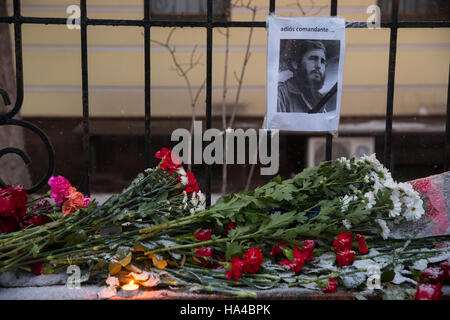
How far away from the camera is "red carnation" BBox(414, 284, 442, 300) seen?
5.01 feet

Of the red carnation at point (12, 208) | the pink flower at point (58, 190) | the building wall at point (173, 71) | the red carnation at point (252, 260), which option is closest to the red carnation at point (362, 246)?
the red carnation at point (252, 260)

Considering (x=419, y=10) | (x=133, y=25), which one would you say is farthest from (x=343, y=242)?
(x=419, y=10)

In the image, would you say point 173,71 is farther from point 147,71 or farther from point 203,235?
point 203,235

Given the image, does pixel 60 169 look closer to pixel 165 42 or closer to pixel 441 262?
pixel 165 42

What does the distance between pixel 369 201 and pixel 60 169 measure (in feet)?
13.7

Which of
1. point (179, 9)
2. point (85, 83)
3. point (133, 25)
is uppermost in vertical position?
point (179, 9)

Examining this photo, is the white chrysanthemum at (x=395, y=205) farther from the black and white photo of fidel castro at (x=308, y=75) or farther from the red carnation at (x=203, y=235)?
the red carnation at (x=203, y=235)

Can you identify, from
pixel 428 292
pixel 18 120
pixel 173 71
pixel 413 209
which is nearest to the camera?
pixel 428 292

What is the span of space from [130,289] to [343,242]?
0.66 m

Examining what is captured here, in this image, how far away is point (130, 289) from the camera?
63.1 inches

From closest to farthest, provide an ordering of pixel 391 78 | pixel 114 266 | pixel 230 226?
Result: pixel 114 266 < pixel 230 226 < pixel 391 78

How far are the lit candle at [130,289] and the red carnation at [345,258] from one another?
61 cm

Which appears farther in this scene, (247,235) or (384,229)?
(384,229)

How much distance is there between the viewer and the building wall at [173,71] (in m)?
5.54
